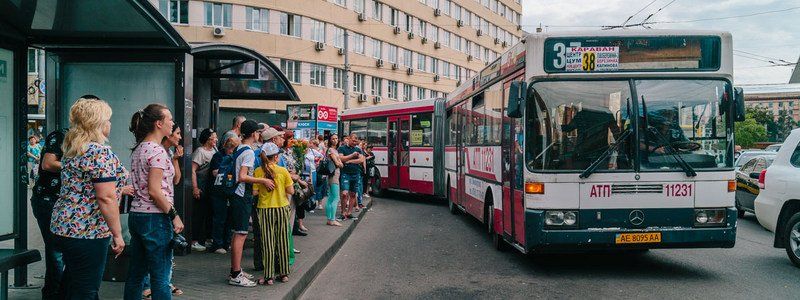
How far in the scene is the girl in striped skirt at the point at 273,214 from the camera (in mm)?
7430

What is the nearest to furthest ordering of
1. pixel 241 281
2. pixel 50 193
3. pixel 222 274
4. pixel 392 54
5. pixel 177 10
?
pixel 50 193 → pixel 241 281 → pixel 222 274 → pixel 177 10 → pixel 392 54

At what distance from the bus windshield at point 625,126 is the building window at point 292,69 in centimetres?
3721

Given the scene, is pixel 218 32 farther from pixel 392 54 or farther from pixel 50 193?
pixel 50 193

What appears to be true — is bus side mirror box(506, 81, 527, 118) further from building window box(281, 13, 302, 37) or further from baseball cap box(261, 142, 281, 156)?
building window box(281, 13, 302, 37)

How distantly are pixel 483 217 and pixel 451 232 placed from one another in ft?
4.95

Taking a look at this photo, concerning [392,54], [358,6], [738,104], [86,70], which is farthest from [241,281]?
[392,54]

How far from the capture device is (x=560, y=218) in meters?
8.12

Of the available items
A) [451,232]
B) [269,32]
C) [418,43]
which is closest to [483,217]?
[451,232]

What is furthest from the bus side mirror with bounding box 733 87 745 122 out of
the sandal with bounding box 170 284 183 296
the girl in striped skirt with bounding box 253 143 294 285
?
the sandal with bounding box 170 284 183 296

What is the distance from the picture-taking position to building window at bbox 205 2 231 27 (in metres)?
41.8

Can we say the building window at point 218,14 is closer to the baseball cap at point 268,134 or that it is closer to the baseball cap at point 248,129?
the baseball cap at point 268,134

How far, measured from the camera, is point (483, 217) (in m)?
11.8

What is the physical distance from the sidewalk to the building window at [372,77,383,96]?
4067 cm

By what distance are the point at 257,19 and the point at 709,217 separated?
37863 millimetres
